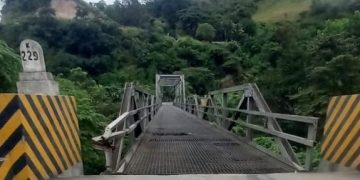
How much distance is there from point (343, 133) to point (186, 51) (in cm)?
6495

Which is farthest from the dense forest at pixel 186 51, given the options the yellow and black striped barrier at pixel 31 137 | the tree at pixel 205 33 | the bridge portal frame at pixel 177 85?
the yellow and black striped barrier at pixel 31 137

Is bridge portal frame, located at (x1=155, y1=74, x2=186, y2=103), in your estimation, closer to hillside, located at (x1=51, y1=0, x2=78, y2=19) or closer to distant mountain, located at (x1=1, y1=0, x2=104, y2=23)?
distant mountain, located at (x1=1, y1=0, x2=104, y2=23)

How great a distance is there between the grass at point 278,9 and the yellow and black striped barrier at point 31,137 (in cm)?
8946

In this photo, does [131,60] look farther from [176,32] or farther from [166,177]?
[166,177]

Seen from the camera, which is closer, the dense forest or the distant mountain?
the dense forest

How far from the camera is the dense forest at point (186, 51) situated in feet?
67.5

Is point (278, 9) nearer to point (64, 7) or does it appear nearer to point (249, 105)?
point (64, 7)

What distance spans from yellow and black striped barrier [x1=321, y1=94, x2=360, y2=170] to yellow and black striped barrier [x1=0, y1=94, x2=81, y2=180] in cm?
267

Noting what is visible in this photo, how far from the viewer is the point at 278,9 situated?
109312 mm

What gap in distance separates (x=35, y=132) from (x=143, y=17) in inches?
3333

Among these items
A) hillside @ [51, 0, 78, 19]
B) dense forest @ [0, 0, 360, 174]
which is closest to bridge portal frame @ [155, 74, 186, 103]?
dense forest @ [0, 0, 360, 174]

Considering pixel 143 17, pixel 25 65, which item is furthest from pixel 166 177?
pixel 143 17

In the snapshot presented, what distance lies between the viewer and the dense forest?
67.5ft

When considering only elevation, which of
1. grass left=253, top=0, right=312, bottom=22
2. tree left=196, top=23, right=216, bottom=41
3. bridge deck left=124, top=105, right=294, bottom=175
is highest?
grass left=253, top=0, right=312, bottom=22
